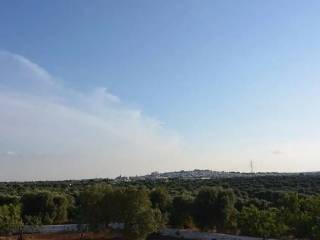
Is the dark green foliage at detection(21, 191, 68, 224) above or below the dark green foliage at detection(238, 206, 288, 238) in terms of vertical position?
above

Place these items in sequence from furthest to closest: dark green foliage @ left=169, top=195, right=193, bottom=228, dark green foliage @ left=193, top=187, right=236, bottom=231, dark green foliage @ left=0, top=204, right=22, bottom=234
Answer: dark green foliage @ left=169, top=195, right=193, bottom=228, dark green foliage @ left=193, top=187, right=236, bottom=231, dark green foliage @ left=0, top=204, right=22, bottom=234

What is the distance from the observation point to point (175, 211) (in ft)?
229

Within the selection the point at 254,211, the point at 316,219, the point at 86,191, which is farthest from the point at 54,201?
the point at 316,219

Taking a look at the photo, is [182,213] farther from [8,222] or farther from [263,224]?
[8,222]

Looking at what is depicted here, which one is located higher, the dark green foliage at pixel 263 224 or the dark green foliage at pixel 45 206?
the dark green foliage at pixel 45 206

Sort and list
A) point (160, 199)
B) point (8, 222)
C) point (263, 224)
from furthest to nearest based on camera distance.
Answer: point (160, 199) < point (8, 222) < point (263, 224)

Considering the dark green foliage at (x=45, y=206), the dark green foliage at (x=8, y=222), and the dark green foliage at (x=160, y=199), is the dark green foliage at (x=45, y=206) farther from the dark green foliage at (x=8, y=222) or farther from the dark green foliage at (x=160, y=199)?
the dark green foliage at (x=160, y=199)

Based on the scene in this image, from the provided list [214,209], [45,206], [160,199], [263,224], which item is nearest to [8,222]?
[45,206]

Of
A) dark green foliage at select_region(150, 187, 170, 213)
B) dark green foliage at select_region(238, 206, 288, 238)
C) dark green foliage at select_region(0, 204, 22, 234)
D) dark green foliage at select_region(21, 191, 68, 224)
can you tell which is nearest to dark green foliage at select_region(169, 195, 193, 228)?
dark green foliage at select_region(150, 187, 170, 213)

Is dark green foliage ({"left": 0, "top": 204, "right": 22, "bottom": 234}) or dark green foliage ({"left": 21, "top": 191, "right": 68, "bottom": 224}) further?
dark green foliage ({"left": 21, "top": 191, "right": 68, "bottom": 224})

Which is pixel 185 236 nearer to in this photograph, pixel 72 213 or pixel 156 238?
pixel 156 238

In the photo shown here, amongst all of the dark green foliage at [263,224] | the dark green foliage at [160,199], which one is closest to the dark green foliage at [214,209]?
the dark green foliage at [160,199]

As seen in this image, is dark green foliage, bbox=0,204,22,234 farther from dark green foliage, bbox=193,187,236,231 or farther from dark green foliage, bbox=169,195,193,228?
dark green foliage, bbox=193,187,236,231

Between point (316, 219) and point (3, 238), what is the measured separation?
34.9 meters
